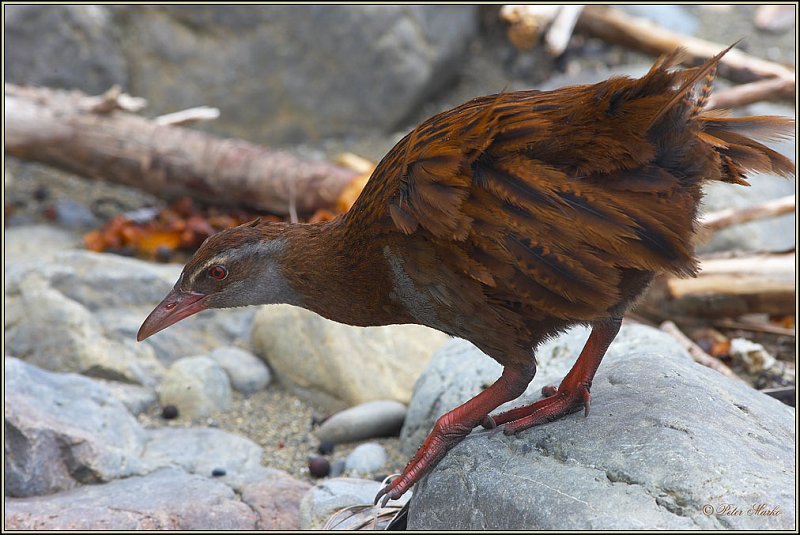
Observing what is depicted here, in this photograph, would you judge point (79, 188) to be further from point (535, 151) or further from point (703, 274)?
point (535, 151)

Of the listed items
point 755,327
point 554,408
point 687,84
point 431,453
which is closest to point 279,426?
point 431,453

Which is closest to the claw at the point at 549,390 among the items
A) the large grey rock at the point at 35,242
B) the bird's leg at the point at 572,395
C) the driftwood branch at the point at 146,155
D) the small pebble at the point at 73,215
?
the bird's leg at the point at 572,395

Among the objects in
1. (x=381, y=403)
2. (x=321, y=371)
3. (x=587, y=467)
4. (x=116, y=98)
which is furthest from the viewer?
(x=116, y=98)

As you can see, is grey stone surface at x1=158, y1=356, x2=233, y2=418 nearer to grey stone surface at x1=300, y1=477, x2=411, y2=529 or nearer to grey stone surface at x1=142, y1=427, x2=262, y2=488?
grey stone surface at x1=142, y1=427, x2=262, y2=488

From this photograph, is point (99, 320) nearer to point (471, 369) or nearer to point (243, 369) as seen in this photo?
point (243, 369)

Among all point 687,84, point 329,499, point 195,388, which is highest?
point 687,84

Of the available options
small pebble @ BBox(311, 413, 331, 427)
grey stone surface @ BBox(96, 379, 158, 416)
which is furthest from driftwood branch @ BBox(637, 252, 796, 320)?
grey stone surface @ BBox(96, 379, 158, 416)

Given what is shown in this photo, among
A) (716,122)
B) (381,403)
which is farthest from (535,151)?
(381,403)

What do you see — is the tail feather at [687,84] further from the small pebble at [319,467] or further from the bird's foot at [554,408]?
the small pebble at [319,467]
